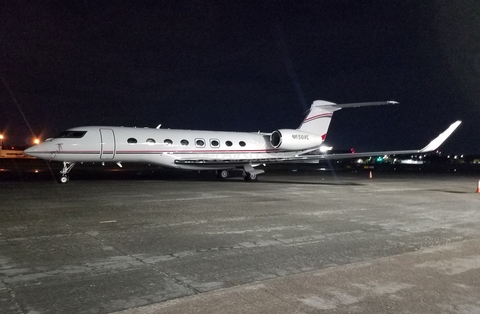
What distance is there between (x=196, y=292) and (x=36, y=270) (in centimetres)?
229

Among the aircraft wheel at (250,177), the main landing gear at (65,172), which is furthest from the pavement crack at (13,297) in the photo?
the aircraft wheel at (250,177)

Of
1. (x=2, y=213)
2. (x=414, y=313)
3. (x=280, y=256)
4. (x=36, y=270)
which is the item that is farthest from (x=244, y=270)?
(x=2, y=213)

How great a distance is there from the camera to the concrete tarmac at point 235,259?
4.15 m

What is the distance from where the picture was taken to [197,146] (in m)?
21.0

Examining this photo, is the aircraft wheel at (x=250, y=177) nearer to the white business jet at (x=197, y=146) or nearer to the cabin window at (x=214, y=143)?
the white business jet at (x=197, y=146)

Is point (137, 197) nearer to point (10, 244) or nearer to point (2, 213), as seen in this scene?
point (2, 213)

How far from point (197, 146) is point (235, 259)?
15.4m

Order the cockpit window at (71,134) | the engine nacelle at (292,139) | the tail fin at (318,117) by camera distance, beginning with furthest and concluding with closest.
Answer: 1. the tail fin at (318,117)
2. the engine nacelle at (292,139)
3. the cockpit window at (71,134)

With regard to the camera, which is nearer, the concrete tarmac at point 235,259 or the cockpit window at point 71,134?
the concrete tarmac at point 235,259

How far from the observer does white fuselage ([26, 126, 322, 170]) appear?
17.8 m

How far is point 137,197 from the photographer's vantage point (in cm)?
1320

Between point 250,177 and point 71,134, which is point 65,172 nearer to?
point 71,134

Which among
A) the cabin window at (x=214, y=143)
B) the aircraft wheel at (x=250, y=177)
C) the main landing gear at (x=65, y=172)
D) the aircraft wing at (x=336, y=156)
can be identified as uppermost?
the cabin window at (x=214, y=143)

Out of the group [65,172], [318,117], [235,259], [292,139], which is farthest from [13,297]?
[318,117]
